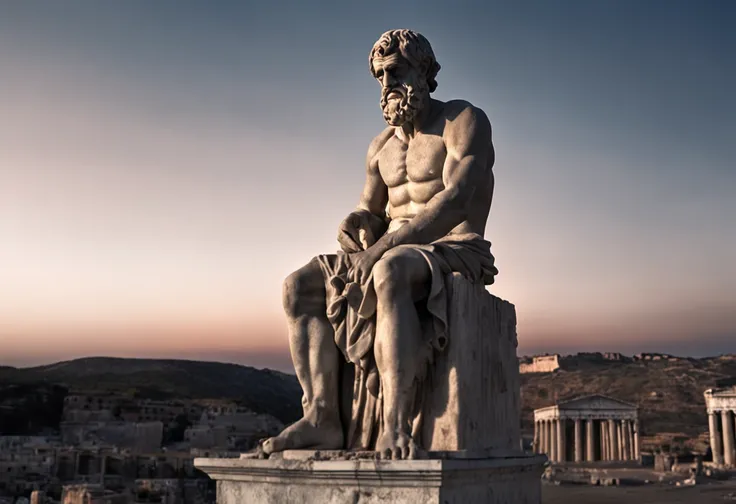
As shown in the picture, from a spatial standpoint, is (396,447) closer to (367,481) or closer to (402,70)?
(367,481)

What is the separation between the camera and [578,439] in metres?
77.9

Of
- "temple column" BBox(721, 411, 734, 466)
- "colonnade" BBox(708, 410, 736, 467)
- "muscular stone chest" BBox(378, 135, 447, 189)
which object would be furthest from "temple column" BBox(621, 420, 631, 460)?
"muscular stone chest" BBox(378, 135, 447, 189)

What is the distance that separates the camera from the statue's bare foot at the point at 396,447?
4684 mm

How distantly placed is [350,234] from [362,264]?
662 millimetres

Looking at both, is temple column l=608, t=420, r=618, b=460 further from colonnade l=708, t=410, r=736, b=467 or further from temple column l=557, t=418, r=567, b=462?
colonnade l=708, t=410, r=736, b=467

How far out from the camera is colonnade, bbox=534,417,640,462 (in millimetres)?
77438

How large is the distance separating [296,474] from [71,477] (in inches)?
2017

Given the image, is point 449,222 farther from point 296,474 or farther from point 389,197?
point 296,474

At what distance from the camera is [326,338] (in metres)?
5.51

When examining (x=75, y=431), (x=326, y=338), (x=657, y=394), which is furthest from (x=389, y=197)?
(x=657, y=394)

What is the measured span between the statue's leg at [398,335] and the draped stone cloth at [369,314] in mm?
88

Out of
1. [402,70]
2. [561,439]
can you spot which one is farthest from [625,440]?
[402,70]

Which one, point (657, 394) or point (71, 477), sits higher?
point (657, 394)

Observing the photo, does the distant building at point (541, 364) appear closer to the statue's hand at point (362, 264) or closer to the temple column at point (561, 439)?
the temple column at point (561, 439)
